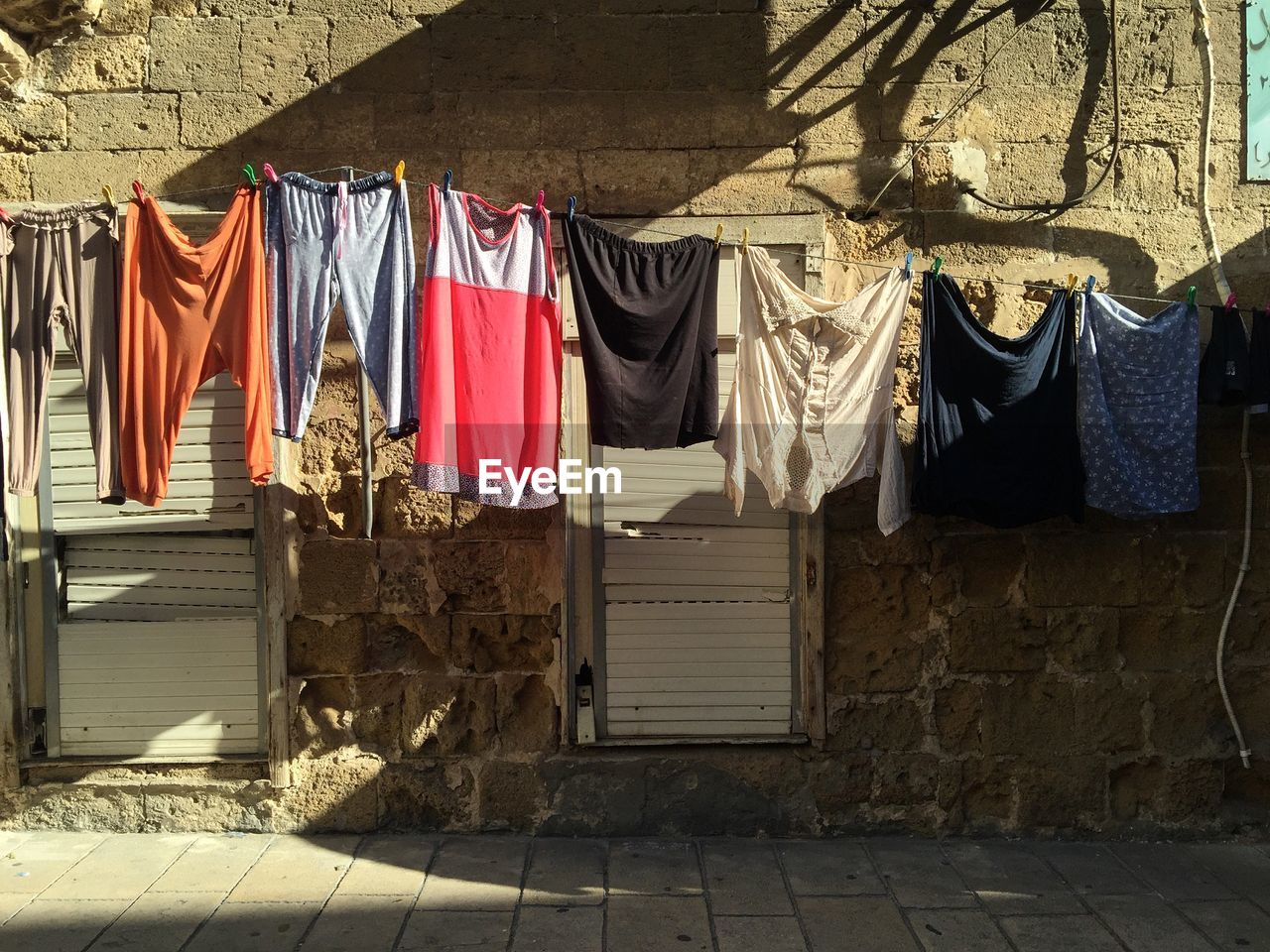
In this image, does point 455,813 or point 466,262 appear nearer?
point 466,262

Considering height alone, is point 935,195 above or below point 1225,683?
above

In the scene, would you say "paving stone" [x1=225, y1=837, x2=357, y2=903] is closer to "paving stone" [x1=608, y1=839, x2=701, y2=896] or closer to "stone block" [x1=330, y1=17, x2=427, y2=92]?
"paving stone" [x1=608, y1=839, x2=701, y2=896]

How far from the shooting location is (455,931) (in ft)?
12.7

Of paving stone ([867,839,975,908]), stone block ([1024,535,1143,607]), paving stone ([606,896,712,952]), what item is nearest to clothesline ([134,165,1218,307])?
stone block ([1024,535,1143,607])

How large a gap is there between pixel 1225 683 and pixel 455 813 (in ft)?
12.2

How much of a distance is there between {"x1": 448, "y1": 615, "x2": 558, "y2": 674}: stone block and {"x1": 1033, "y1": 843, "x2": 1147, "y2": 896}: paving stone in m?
2.48

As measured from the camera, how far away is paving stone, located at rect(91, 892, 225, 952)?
148 inches

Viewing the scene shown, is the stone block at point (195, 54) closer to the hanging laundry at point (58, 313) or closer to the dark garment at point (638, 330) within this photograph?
the hanging laundry at point (58, 313)

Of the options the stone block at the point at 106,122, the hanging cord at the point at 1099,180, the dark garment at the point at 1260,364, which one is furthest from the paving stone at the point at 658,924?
the stone block at the point at 106,122

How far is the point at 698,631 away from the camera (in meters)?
4.84

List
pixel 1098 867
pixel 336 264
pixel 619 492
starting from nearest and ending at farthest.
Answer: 1. pixel 336 264
2. pixel 1098 867
3. pixel 619 492

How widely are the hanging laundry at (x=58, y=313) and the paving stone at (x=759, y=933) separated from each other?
2873 millimetres

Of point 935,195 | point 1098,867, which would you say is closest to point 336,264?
point 935,195

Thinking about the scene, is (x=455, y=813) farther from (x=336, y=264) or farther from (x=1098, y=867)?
(x=1098, y=867)
